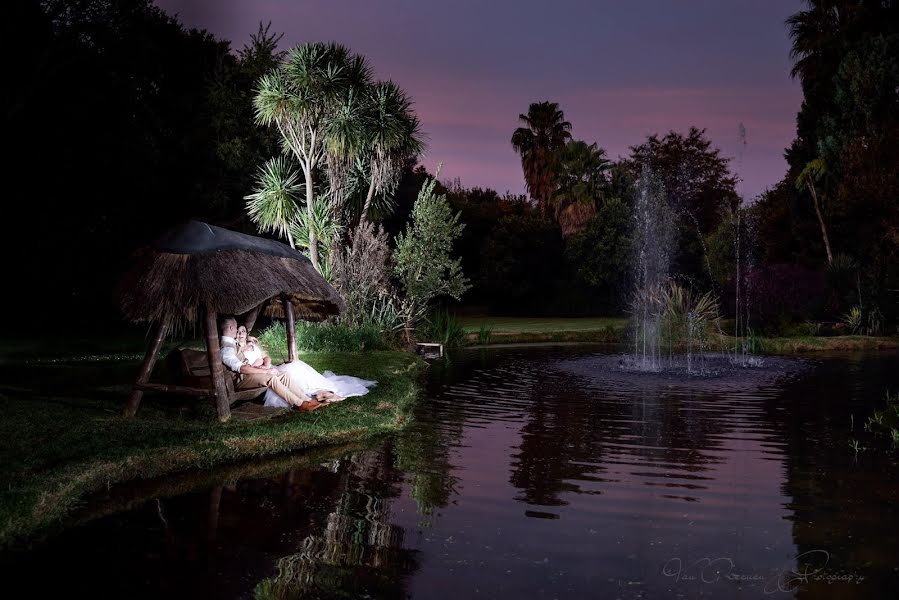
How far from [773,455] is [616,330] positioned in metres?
19.4

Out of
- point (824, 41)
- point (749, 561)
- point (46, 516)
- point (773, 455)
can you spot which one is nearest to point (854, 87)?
point (824, 41)

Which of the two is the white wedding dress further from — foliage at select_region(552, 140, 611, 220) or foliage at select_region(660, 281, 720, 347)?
foliage at select_region(552, 140, 611, 220)

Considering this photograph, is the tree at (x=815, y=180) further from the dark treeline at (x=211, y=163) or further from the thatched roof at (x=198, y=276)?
the thatched roof at (x=198, y=276)

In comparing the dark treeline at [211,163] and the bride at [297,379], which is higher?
the dark treeline at [211,163]

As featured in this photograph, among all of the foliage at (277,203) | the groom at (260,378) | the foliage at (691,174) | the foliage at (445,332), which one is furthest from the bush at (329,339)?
the foliage at (691,174)

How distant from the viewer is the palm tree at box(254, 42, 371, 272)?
21719 millimetres

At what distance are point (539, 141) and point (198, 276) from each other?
4723cm

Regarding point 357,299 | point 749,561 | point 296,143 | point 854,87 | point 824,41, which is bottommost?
point 749,561

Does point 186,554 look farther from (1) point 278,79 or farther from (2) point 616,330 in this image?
(2) point 616,330

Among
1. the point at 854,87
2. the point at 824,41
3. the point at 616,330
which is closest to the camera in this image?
the point at 616,330

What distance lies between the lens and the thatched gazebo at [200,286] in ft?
34.0

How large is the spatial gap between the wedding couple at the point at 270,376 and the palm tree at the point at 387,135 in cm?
1112

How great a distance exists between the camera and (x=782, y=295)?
2898 cm

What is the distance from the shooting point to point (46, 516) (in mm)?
6680
